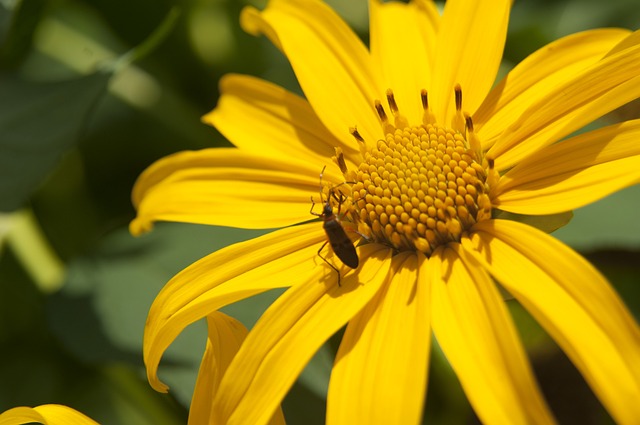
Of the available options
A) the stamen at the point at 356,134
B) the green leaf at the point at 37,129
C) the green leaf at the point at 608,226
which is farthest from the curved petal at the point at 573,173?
the green leaf at the point at 37,129

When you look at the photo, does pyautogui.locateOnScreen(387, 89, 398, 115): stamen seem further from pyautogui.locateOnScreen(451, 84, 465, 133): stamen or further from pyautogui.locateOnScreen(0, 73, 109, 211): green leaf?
pyautogui.locateOnScreen(0, 73, 109, 211): green leaf

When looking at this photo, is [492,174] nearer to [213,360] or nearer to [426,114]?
[426,114]

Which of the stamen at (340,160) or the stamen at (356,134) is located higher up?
the stamen at (356,134)

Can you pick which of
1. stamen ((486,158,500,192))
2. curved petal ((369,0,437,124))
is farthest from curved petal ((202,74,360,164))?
stamen ((486,158,500,192))

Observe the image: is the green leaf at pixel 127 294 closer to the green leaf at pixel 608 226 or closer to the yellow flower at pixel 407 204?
the yellow flower at pixel 407 204

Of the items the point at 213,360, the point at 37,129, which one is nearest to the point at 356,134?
the point at 213,360
